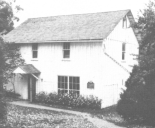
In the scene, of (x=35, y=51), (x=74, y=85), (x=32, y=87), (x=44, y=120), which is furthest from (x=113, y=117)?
(x=35, y=51)

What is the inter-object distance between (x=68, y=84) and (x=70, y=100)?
1507mm

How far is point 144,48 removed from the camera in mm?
13812

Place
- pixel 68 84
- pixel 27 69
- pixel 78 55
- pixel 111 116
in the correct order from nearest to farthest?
pixel 111 116
pixel 78 55
pixel 68 84
pixel 27 69

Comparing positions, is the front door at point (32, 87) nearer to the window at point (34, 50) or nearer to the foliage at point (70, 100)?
the foliage at point (70, 100)

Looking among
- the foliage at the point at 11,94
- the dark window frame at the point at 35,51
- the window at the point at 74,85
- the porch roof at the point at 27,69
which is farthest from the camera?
the foliage at the point at 11,94

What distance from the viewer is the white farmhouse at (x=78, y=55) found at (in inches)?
787

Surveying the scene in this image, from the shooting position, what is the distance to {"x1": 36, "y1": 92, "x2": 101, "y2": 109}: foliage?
63.8ft

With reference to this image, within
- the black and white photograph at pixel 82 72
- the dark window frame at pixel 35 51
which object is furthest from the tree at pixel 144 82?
the dark window frame at pixel 35 51

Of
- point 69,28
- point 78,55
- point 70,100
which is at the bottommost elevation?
point 70,100

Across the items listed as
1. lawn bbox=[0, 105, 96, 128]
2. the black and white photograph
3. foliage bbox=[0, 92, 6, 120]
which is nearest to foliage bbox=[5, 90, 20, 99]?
the black and white photograph

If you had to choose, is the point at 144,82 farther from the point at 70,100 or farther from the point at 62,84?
the point at 62,84

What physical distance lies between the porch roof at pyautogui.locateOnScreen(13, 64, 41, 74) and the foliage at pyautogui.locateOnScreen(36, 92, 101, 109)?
2163mm

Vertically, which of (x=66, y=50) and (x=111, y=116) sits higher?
(x=66, y=50)

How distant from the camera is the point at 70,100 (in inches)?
800
